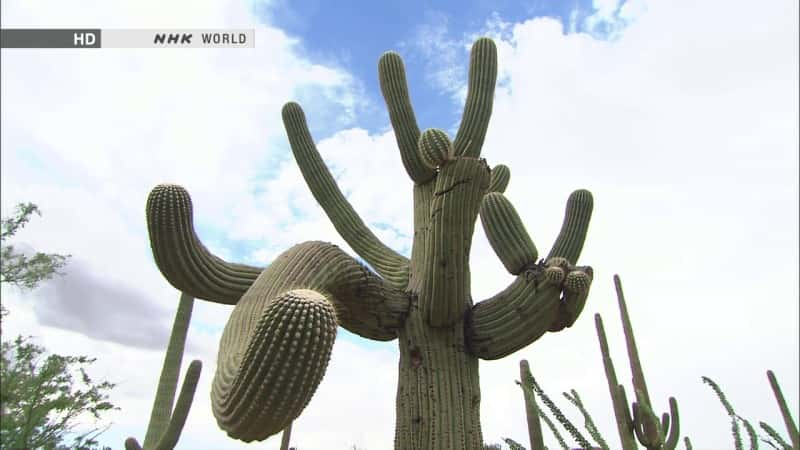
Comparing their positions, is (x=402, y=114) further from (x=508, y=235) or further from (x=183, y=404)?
(x=183, y=404)

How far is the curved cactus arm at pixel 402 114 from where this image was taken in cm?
454

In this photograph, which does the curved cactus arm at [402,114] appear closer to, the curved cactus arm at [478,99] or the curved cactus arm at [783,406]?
the curved cactus arm at [478,99]

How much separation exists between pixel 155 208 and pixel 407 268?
6.72 ft

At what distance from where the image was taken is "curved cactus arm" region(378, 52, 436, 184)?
14.9 feet

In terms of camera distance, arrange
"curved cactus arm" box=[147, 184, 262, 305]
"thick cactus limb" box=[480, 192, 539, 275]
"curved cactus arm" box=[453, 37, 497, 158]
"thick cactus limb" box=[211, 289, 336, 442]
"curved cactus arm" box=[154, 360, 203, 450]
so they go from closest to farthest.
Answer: "thick cactus limb" box=[211, 289, 336, 442], "curved cactus arm" box=[147, 184, 262, 305], "curved cactus arm" box=[154, 360, 203, 450], "thick cactus limb" box=[480, 192, 539, 275], "curved cactus arm" box=[453, 37, 497, 158]

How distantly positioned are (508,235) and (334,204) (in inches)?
67.9

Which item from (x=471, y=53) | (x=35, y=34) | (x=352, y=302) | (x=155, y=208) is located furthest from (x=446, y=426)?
(x=35, y=34)

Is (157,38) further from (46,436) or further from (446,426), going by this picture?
(446,426)

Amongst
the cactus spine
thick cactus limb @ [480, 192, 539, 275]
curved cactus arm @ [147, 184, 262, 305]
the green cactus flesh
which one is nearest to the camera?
curved cactus arm @ [147, 184, 262, 305]

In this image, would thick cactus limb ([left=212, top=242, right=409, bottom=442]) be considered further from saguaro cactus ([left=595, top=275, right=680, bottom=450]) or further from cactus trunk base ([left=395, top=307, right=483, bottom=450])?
saguaro cactus ([left=595, top=275, right=680, bottom=450])

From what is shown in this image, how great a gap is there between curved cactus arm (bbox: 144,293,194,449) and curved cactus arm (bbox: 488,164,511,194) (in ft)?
11.9

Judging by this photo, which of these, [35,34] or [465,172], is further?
[35,34]

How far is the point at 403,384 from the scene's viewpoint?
379 centimetres

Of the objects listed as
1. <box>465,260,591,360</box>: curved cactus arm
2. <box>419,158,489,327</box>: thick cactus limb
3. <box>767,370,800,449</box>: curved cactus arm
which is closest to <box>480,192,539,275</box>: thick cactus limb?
<box>465,260,591,360</box>: curved cactus arm
